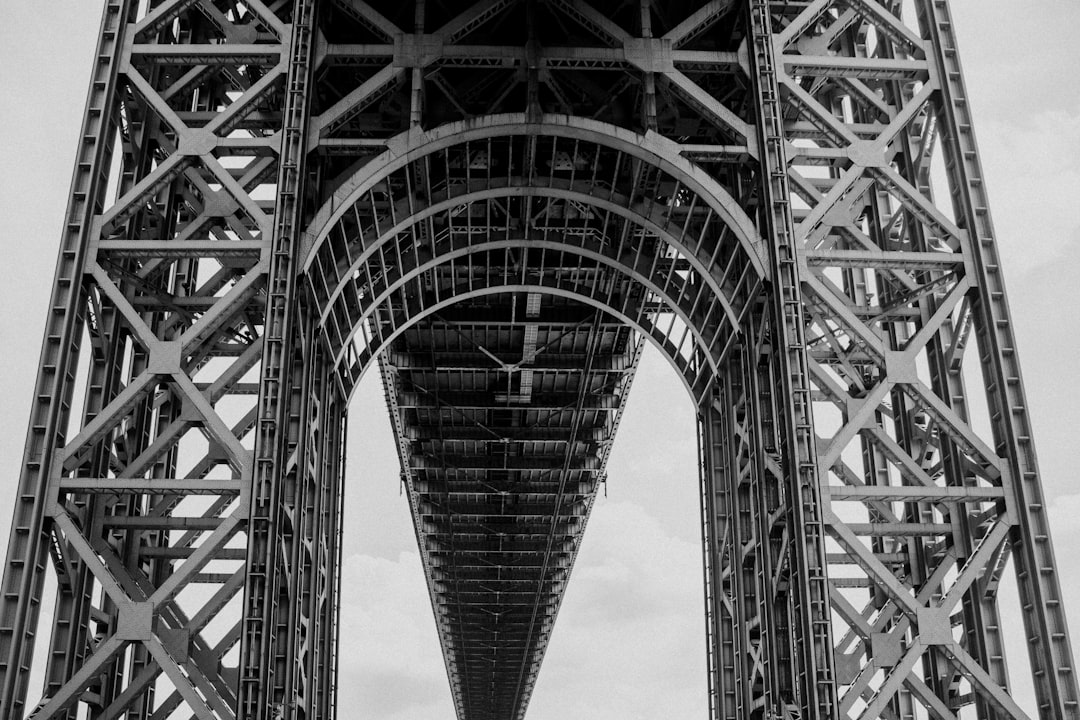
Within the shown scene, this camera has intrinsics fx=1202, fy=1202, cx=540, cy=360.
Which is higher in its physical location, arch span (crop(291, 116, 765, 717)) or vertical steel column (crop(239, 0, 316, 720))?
arch span (crop(291, 116, 765, 717))

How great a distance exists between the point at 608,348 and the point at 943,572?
21.2 metres

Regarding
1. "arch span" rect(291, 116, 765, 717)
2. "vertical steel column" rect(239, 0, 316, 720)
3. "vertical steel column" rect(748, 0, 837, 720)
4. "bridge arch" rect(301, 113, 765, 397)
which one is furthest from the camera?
"arch span" rect(291, 116, 765, 717)

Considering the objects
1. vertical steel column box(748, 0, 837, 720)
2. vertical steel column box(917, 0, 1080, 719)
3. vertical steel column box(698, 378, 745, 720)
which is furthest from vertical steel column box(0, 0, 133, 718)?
vertical steel column box(917, 0, 1080, 719)

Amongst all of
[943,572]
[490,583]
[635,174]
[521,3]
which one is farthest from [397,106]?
[490,583]

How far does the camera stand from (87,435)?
1688cm

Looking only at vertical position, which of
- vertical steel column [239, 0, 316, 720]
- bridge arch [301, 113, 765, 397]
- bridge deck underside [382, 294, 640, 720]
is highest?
bridge deck underside [382, 294, 640, 720]

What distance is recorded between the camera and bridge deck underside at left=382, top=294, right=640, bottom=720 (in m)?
36.6

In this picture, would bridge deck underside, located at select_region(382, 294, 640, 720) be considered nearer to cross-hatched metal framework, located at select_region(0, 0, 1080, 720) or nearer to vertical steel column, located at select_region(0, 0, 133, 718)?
cross-hatched metal framework, located at select_region(0, 0, 1080, 720)

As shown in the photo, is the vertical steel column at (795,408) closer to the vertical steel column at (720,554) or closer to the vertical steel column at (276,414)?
the vertical steel column at (720,554)

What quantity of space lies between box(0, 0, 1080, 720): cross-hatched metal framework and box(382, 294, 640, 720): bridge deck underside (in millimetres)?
9071

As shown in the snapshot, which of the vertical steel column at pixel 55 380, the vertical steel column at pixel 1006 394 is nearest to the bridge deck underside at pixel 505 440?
the vertical steel column at pixel 1006 394

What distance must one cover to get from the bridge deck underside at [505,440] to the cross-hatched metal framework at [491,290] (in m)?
9.07

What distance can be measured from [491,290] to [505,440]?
52.0ft

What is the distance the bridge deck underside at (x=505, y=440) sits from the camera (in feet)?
120
